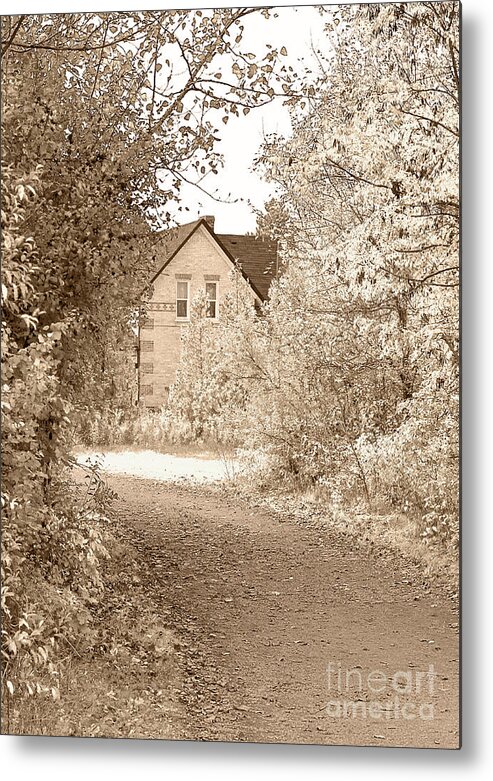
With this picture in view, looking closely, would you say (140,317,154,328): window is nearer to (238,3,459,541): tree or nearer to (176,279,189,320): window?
(176,279,189,320): window

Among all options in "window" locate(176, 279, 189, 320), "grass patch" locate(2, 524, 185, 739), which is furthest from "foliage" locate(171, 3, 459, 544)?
Answer: "grass patch" locate(2, 524, 185, 739)

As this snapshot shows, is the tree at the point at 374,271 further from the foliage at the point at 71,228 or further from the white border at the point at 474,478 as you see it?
the foliage at the point at 71,228

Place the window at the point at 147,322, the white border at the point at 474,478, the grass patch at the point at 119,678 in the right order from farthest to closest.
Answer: the window at the point at 147,322, the grass patch at the point at 119,678, the white border at the point at 474,478

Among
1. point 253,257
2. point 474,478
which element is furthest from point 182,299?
point 474,478

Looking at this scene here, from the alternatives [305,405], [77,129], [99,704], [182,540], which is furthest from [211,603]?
[77,129]

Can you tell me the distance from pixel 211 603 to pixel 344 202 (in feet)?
4.33

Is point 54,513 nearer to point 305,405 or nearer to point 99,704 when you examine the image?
point 99,704

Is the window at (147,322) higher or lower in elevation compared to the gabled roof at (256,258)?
lower

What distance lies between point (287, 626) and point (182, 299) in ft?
3.52

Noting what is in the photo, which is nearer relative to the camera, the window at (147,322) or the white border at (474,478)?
the white border at (474,478)

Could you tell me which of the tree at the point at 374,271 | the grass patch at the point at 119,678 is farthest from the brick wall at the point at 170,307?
the grass patch at the point at 119,678

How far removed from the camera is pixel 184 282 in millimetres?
3455

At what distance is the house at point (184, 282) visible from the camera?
3.43 metres

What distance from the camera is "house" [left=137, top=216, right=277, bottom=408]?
343 centimetres
